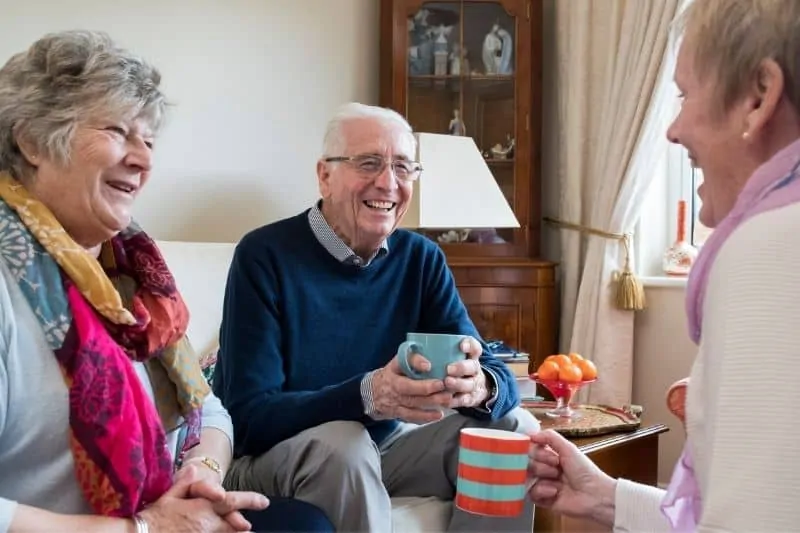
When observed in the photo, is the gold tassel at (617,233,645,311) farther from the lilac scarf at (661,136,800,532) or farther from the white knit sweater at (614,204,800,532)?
the white knit sweater at (614,204,800,532)

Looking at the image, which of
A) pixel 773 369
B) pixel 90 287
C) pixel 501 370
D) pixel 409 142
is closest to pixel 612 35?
pixel 409 142

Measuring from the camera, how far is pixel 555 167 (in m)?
3.46

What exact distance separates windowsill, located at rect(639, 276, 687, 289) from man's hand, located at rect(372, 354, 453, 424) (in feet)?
5.54

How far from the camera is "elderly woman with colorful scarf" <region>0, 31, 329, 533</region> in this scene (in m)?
1.17

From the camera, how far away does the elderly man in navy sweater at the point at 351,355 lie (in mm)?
1627

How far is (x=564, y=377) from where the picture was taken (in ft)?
7.62

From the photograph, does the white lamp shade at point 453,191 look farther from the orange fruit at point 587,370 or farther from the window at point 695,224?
the window at point 695,224

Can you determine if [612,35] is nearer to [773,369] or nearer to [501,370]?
[501,370]

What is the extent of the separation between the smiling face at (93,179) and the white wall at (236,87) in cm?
155

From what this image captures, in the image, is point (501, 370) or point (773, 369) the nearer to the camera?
point (773, 369)

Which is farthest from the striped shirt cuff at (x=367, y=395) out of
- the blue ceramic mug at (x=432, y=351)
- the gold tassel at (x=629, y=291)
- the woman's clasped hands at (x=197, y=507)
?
the gold tassel at (x=629, y=291)

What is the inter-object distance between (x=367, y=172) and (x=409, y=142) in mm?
134

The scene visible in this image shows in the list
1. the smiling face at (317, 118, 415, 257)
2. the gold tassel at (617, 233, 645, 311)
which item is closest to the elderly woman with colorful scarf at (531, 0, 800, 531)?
the smiling face at (317, 118, 415, 257)

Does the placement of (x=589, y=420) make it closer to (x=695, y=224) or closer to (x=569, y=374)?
(x=569, y=374)
